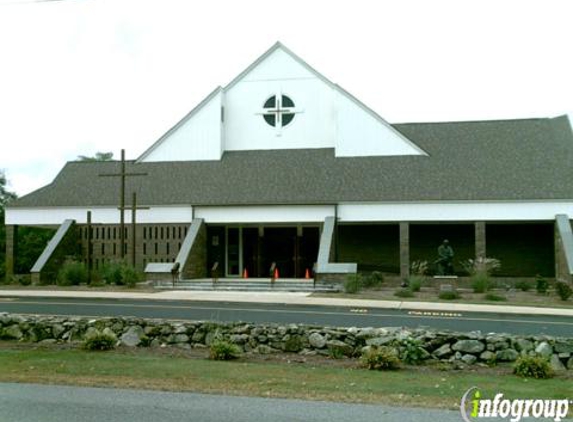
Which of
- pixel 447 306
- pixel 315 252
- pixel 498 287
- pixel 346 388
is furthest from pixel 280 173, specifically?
pixel 346 388

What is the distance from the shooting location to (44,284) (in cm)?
3319

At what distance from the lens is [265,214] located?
34750mm

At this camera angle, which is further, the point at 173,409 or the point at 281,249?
the point at 281,249

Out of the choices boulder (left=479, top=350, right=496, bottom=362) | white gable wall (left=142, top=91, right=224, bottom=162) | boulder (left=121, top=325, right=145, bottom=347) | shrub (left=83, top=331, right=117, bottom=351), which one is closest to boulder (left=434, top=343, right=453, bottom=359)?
boulder (left=479, top=350, right=496, bottom=362)

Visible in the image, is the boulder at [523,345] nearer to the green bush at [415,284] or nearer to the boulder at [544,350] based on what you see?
the boulder at [544,350]

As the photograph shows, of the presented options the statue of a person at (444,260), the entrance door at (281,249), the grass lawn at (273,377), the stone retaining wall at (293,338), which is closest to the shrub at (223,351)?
the grass lawn at (273,377)

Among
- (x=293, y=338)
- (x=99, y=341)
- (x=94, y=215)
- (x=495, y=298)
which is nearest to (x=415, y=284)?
(x=495, y=298)

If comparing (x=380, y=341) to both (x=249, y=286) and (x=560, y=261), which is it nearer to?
(x=249, y=286)

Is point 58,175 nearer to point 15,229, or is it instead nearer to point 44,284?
point 15,229

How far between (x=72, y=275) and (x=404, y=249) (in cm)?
1546

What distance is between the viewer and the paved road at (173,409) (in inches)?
313

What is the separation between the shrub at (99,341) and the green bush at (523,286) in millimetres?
21637

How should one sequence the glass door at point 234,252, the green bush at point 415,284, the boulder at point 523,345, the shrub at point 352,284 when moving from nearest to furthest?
the boulder at point 523,345 → the shrub at point 352,284 → the green bush at point 415,284 → the glass door at point 234,252

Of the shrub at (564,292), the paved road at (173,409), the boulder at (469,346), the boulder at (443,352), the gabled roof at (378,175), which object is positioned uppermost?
the gabled roof at (378,175)
